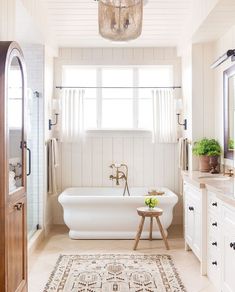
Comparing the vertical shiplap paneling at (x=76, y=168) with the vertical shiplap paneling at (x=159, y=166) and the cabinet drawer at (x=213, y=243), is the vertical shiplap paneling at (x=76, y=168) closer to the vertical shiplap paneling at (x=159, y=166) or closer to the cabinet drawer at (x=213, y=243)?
the vertical shiplap paneling at (x=159, y=166)

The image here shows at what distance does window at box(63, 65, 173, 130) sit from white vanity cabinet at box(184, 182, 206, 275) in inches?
70.5

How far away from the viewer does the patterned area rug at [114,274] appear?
337 cm

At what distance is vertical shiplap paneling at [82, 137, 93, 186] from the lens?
231 inches

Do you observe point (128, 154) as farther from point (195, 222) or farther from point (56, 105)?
point (195, 222)

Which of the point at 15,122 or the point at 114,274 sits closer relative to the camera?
the point at 15,122

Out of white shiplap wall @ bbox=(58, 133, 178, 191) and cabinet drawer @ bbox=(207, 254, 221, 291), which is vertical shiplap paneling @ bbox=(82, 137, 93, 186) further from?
cabinet drawer @ bbox=(207, 254, 221, 291)

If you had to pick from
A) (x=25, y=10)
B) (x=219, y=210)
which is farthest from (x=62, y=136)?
(x=219, y=210)

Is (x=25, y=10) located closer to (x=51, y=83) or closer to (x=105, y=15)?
(x=105, y=15)

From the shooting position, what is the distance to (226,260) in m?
2.94

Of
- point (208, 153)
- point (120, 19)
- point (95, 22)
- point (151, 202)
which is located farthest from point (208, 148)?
point (120, 19)

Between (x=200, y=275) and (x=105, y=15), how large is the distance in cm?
256

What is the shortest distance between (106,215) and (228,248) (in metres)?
2.28

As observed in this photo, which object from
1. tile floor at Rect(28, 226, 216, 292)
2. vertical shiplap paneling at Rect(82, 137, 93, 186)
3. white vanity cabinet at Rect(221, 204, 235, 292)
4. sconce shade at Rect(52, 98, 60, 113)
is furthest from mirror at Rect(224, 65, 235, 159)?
sconce shade at Rect(52, 98, 60, 113)

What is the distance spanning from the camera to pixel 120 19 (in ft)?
8.52
